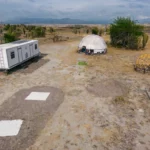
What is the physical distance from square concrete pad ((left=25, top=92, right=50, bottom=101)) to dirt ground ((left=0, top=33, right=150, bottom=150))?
122 centimetres

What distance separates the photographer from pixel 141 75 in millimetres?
16047

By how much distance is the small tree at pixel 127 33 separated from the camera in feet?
93.7

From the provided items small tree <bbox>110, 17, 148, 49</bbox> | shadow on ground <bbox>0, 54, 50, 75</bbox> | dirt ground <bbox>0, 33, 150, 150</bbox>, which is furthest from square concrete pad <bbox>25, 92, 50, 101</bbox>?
small tree <bbox>110, 17, 148, 49</bbox>

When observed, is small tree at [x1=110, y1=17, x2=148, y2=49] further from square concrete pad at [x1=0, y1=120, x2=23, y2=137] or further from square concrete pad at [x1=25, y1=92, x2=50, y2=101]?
square concrete pad at [x1=0, y1=120, x2=23, y2=137]

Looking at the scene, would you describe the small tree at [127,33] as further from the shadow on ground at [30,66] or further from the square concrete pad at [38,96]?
the square concrete pad at [38,96]

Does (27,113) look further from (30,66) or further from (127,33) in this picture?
(127,33)

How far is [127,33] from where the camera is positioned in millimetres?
29078

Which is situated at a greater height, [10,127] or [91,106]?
[91,106]

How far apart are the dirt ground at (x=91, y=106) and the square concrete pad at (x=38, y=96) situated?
1.22m

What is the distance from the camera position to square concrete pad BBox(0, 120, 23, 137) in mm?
8008

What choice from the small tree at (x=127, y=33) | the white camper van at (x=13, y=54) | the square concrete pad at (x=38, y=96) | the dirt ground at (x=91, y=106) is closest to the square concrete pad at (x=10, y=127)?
the dirt ground at (x=91, y=106)

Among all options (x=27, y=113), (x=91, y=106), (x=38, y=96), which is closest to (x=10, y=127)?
Answer: (x=27, y=113)

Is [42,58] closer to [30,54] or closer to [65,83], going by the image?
[30,54]

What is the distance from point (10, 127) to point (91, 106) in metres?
4.50
